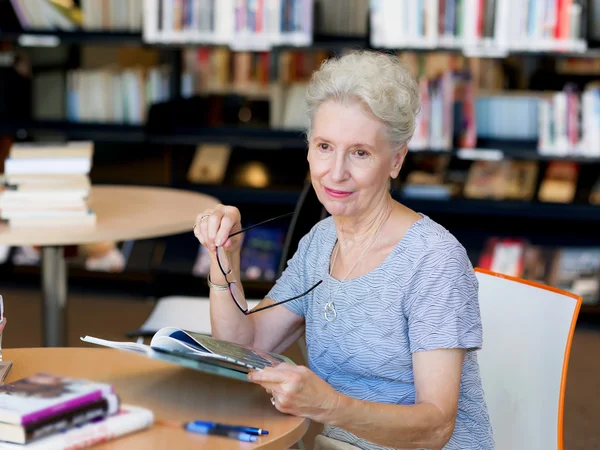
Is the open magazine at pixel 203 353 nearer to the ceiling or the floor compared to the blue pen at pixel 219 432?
nearer to the ceiling

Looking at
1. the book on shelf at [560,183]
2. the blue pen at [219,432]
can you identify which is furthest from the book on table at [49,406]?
the book on shelf at [560,183]

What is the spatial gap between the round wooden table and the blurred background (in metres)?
2.50

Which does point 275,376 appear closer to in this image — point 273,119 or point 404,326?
point 404,326

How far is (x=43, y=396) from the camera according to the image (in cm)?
117

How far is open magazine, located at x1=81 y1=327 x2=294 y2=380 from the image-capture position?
1.21 m

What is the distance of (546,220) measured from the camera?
4574 mm

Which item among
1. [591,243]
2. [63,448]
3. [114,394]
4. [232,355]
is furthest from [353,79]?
[591,243]

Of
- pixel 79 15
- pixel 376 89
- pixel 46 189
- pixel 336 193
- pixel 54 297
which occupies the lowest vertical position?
pixel 54 297

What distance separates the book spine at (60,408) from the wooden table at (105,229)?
1.26 meters

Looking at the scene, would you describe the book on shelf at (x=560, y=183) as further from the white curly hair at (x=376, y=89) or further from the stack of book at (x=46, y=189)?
the white curly hair at (x=376, y=89)

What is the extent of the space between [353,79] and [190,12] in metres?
2.83

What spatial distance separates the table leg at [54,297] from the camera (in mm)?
2811

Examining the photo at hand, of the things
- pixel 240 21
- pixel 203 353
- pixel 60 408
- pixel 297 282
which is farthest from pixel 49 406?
pixel 240 21

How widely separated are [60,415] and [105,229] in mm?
1397
